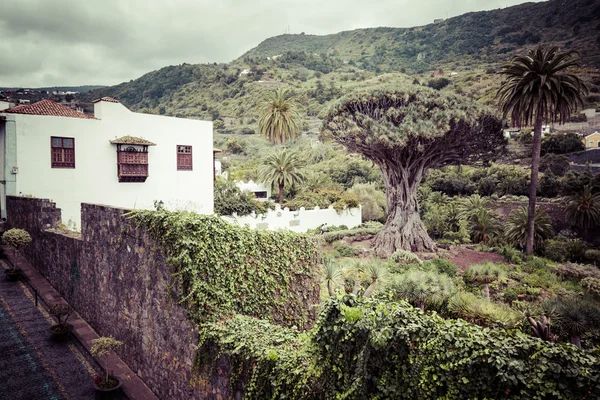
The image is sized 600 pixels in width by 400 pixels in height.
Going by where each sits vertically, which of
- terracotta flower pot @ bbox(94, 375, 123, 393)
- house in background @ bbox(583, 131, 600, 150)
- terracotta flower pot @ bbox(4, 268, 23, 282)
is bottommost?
terracotta flower pot @ bbox(94, 375, 123, 393)

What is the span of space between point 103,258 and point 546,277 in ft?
68.7

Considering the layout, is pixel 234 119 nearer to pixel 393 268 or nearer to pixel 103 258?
pixel 393 268

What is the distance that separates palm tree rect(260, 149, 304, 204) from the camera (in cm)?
3541

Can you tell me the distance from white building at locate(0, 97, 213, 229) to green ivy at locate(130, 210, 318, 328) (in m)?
11.1

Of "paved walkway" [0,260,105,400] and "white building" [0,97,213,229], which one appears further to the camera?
"white building" [0,97,213,229]

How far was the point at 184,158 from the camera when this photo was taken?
22844 millimetres

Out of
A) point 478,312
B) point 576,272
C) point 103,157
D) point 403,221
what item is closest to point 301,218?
point 403,221

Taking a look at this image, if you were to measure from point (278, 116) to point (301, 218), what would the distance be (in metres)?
15.5

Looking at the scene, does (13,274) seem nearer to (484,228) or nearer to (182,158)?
(182,158)

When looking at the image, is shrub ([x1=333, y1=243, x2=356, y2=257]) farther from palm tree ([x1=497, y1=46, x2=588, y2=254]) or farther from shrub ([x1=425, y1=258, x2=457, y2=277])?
palm tree ([x1=497, y1=46, x2=588, y2=254])

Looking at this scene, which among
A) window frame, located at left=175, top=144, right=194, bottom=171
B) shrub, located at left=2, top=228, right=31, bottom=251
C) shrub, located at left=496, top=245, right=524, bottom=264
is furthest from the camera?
shrub, located at left=496, top=245, right=524, bottom=264

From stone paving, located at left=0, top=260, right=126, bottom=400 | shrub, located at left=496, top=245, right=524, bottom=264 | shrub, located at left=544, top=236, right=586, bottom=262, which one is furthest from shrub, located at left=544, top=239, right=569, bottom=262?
stone paving, located at left=0, top=260, right=126, bottom=400

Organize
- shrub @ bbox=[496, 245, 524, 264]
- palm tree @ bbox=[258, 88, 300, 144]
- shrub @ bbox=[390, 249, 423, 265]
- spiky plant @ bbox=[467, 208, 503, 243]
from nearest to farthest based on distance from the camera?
shrub @ bbox=[390, 249, 423, 265] → shrub @ bbox=[496, 245, 524, 264] → spiky plant @ bbox=[467, 208, 503, 243] → palm tree @ bbox=[258, 88, 300, 144]

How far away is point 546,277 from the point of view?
19469mm
